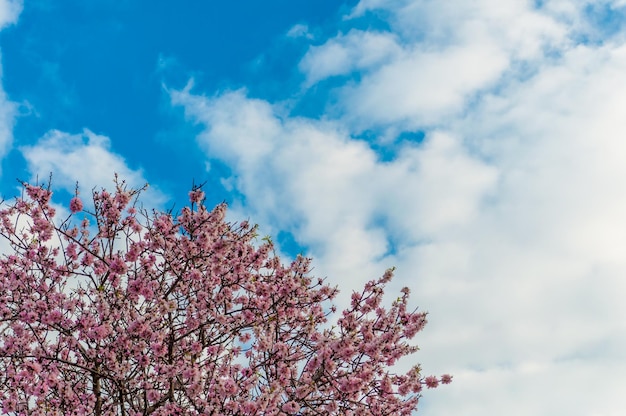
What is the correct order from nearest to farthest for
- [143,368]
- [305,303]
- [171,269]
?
[143,368]
[171,269]
[305,303]

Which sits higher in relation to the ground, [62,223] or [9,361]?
[62,223]

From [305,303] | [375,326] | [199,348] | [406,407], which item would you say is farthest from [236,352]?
[406,407]

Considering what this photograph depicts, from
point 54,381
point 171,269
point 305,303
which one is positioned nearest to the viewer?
point 54,381

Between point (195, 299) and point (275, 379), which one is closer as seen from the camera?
point (275, 379)

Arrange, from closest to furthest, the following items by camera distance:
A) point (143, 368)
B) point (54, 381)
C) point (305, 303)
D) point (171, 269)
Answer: point (143, 368) → point (54, 381) → point (171, 269) → point (305, 303)

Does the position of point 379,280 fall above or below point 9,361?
above

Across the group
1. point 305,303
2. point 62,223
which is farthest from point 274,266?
point 62,223

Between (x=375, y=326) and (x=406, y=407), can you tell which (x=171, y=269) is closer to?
(x=375, y=326)

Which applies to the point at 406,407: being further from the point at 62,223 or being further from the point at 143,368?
the point at 62,223

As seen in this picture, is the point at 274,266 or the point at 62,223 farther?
the point at 274,266

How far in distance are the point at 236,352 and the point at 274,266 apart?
203 cm

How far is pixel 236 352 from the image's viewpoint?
10820 millimetres

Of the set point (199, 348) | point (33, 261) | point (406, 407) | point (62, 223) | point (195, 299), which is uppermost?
point (62, 223)

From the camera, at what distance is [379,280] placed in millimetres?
11414
